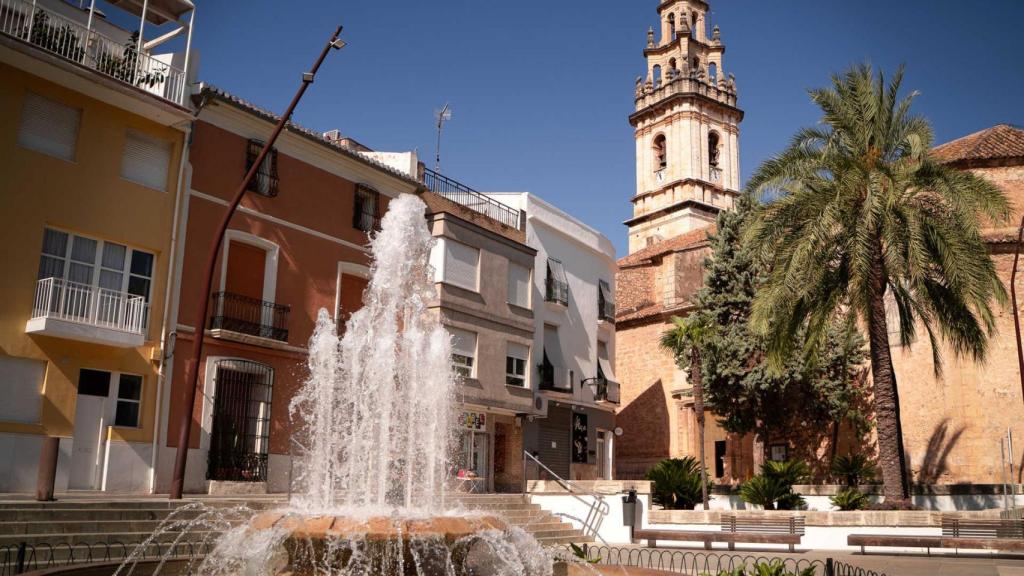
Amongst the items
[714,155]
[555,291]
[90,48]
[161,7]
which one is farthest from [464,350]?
[714,155]

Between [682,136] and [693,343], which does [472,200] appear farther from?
[682,136]

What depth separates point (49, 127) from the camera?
603 inches

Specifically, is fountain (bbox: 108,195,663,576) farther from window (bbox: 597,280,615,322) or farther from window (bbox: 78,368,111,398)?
window (bbox: 597,280,615,322)

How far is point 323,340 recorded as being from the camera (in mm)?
16531

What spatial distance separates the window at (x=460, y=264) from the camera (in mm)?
21906

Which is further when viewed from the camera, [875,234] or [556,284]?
[556,284]

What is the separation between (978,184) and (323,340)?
13098 mm

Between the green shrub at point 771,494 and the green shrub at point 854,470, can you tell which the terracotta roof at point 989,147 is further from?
the green shrub at point 771,494

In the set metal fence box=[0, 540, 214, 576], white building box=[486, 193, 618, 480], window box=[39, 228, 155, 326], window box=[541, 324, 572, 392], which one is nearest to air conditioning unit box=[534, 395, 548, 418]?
white building box=[486, 193, 618, 480]

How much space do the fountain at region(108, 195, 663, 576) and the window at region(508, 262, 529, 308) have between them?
351 centimetres

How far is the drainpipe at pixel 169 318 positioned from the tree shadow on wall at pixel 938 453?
20.2 meters

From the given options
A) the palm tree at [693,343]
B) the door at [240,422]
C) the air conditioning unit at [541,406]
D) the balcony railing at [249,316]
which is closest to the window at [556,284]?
the air conditioning unit at [541,406]

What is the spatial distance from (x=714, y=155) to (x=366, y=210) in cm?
3741

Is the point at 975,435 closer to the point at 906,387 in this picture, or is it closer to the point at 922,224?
the point at 906,387
